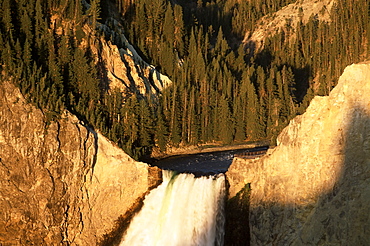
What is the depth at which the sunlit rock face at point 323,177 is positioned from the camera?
24594 millimetres

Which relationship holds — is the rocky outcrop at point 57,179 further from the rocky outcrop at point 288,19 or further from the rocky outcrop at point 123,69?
the rocky outcrop at point 288,19

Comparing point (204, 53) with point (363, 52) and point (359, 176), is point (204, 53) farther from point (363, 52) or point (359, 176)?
point (359, 176)

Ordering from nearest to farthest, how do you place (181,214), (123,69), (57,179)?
(181,214) < (57,179) < (123,69)

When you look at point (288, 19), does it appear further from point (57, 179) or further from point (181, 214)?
point (57, 179)

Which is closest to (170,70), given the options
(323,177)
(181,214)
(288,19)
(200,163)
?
(200,163)

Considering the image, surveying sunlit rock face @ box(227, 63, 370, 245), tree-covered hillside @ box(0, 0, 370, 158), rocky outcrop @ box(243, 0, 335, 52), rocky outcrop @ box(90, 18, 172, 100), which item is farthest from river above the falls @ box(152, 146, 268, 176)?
rocky outcrop @ box(243, 0, 335, 52)

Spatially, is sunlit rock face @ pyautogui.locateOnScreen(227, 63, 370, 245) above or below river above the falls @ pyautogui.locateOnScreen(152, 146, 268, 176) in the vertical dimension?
above

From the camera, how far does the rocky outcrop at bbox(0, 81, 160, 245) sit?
39062mm

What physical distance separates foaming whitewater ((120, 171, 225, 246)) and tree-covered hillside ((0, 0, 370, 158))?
786 cm

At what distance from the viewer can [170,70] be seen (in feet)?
240

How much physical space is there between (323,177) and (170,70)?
1961 inches

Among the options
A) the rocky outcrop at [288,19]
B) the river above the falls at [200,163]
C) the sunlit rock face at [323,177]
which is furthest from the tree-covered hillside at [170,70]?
the sunlit rock face at [323,177]

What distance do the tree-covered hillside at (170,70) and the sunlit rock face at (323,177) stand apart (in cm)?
1965

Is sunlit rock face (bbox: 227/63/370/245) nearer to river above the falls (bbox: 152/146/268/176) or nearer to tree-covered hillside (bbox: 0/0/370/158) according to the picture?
river above the falls (bbox: 152/146/268/176)
